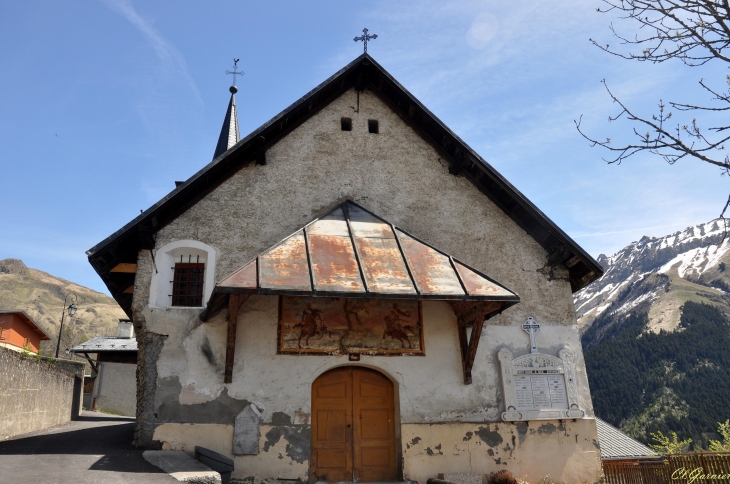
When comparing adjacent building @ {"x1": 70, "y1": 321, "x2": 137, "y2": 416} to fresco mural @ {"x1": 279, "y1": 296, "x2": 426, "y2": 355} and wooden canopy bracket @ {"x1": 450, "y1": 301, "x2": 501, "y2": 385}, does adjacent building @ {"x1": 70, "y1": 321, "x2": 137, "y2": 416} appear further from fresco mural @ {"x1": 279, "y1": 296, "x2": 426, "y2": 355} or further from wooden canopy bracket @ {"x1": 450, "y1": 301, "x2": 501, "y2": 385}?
wooden canopy bracket @ {"x1": 450, "y1": 301, "x2": 501, "y2": 385}

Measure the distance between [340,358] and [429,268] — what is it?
87.8 inches

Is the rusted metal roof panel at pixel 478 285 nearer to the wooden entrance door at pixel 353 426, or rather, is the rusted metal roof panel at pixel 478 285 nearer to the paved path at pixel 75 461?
the wooden entrance door at pixel 353 426

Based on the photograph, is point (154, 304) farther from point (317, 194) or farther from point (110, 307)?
point (110, 307)

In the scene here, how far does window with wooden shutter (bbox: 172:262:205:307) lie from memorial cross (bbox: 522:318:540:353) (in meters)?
6.06

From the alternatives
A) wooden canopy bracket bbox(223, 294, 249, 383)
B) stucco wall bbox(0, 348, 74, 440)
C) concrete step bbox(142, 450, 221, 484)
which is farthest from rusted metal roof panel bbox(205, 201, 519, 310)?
stucco wall bbox(0, 348, 74, 440)

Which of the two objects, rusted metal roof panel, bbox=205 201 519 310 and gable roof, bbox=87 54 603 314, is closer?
rusted metal roof panel, bbox=205 201 519 310

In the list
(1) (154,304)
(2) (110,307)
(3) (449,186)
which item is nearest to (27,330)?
(1) (154,304)

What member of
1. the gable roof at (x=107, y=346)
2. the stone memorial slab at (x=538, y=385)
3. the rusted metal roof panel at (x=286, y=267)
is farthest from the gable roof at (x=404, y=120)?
the gable roof at (x=107, y=346)

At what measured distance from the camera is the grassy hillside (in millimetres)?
92438

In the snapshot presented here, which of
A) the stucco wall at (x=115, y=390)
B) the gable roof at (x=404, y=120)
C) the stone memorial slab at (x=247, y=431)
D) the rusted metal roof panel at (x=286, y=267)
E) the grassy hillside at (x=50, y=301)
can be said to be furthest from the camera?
the grassy hillside at (x=50, y=301)

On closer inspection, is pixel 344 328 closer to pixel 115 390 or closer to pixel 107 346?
pixel 107 346

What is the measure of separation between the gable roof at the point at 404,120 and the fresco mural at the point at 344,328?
2.68m

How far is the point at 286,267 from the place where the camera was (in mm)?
8828

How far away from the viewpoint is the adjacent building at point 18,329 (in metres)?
27.4
